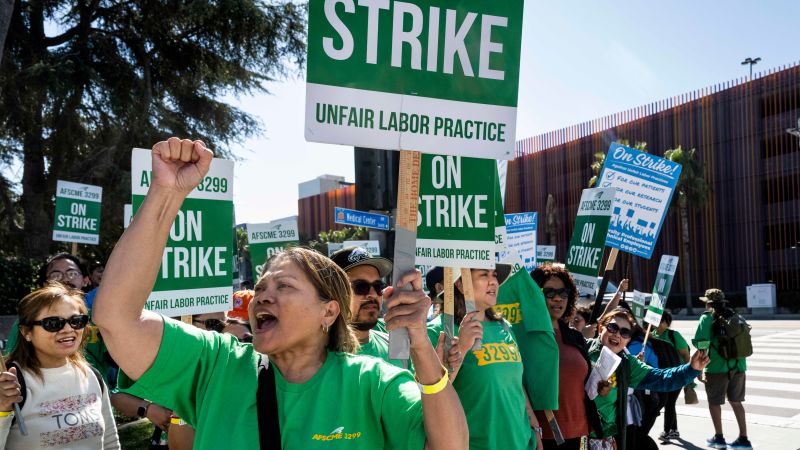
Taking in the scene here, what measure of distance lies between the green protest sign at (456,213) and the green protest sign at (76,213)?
7.00 meters

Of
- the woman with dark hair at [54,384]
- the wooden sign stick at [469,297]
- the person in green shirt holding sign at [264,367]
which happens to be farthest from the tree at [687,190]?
the person in green shirt holding sign at [264,367]

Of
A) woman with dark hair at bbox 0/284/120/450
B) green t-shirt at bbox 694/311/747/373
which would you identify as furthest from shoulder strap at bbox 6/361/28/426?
green t-shirt at bbox 694/311/747/373

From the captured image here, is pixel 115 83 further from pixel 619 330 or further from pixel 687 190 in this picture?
pixel 687 190

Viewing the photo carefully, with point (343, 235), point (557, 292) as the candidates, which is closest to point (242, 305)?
point (557, 292)

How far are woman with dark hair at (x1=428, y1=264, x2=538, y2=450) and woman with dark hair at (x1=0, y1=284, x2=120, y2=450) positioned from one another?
1869 millimetres

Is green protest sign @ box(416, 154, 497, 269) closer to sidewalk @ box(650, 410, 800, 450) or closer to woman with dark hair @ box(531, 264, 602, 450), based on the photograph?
woman with dark hair @ box(531, 264, 602, 450)

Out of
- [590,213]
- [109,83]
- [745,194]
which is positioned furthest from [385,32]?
[745,194]

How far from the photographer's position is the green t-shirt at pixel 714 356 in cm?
838

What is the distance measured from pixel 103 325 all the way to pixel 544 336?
10.1ft

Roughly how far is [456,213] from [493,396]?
902mm

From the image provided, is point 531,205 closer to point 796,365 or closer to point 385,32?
point 796,365

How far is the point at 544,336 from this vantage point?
4.34m

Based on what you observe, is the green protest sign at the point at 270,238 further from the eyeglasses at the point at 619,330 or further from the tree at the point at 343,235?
the tree at the point at 343,235

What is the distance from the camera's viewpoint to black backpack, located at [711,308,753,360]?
8.24 metres
